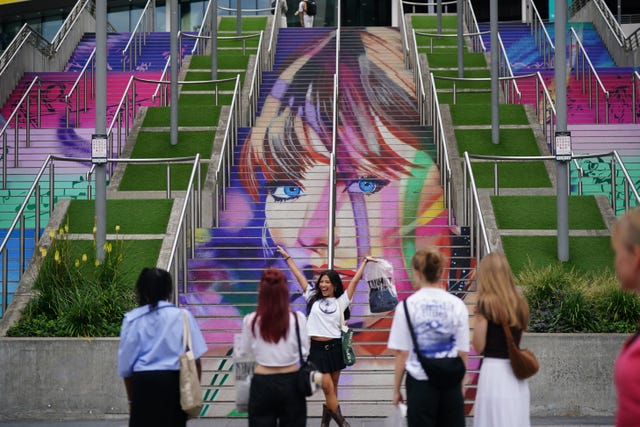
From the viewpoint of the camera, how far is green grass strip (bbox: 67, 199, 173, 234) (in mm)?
14056

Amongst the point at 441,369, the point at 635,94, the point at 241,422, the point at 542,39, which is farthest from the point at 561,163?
the point at 542,39

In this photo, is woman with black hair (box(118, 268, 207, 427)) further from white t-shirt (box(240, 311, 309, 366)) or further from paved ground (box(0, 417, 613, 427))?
paved ground (box(0, 417, 613, 427))

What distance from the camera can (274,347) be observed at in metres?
6.18

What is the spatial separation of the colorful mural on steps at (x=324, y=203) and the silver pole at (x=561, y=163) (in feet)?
4.26

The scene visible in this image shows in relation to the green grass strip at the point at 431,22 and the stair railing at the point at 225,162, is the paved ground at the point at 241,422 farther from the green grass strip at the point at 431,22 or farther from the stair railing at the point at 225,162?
the green grass strip at the point at 431,22

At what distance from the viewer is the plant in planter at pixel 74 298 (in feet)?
35.4

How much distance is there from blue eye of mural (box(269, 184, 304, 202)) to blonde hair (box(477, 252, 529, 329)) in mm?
10136

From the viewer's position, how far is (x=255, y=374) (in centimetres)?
618

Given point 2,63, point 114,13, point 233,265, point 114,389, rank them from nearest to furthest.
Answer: point 114,389
point 233,265
point 2,63
point 114,13

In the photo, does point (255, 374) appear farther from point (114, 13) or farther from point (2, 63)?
point (114, 13)

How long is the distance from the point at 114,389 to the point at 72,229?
13.5 ft

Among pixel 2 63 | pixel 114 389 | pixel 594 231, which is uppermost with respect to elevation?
pixel 2 63

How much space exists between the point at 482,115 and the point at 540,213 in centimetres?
558

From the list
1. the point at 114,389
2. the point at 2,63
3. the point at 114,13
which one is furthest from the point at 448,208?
the point at 114,13
